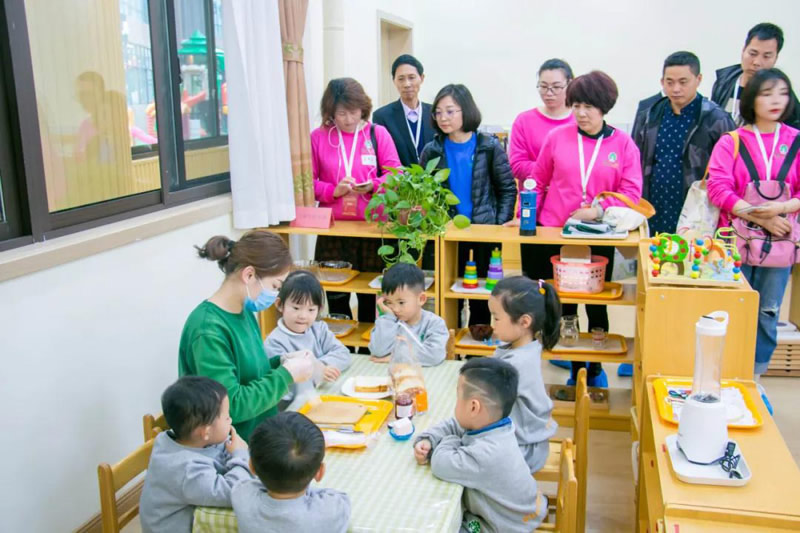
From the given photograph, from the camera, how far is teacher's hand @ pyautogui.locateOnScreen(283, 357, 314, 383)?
86.1 inches

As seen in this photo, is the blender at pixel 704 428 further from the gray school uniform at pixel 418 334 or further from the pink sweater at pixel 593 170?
the pink sweater at pixel 593 170

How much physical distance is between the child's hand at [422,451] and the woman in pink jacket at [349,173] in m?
1.91

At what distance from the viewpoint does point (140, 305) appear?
2934 millimetres

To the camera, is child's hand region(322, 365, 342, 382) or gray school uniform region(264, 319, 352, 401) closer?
child's hand region(322, 365, 342, 382)

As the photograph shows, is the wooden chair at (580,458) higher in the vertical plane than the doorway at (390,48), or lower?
lower

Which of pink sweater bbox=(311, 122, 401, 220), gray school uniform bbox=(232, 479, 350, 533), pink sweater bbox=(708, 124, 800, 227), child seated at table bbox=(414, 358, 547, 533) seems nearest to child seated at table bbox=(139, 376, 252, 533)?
gray school uniform bbox=(232, 479, 350, 533)

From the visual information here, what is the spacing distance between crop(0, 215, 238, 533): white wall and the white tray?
1.94 metres

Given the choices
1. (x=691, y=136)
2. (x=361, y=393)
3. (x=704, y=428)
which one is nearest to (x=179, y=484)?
(x=361, y=393)

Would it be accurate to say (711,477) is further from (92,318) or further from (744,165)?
(92,318)

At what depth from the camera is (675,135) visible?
Result: 3922 millimetres

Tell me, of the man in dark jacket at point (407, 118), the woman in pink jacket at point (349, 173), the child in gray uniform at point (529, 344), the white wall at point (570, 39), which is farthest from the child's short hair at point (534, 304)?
the white wall at point (570, 39)

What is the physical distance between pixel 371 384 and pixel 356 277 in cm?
135

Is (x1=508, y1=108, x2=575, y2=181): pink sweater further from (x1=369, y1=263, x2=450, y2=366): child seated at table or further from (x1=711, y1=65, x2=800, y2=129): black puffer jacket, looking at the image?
(x1=369, y1=263, x2=450, y2=366): child seated at table

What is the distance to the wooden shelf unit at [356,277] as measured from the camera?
344 cm
